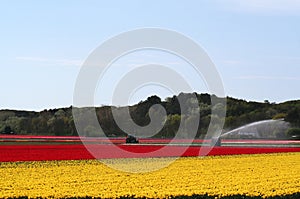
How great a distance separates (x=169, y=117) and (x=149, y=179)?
47.8 m

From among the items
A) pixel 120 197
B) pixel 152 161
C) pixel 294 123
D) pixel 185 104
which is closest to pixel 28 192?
pixel 120 197

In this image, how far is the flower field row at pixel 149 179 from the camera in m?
17.0

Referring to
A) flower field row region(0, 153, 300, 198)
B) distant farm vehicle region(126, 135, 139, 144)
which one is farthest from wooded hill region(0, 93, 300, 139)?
flower field row region(0, 153, 300, 198)

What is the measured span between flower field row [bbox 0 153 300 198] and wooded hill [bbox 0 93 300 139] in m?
22.1

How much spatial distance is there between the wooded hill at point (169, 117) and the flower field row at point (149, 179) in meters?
22.1

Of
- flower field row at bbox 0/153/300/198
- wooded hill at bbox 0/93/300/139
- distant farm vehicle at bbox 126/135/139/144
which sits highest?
wooded hill at bbox 0/93/300/139

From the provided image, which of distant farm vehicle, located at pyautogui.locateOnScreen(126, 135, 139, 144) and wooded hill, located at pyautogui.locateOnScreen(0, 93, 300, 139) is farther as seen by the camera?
wooded hill, located at pyautogui.locateOnScreen(0, 93, 300, 139)

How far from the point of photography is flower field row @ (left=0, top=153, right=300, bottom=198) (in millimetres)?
16992

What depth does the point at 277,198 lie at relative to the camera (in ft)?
54.0

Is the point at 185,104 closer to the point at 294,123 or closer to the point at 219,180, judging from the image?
the point at 294,123

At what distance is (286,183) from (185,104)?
5159 centimetres

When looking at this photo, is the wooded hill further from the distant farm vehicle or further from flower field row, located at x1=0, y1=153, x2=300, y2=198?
flower field row, located at x1=0, y1=153, x2=300, y2=198

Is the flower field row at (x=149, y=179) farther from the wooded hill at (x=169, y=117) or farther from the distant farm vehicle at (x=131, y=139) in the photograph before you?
the distant farm vehicle at (x=131, y=139)

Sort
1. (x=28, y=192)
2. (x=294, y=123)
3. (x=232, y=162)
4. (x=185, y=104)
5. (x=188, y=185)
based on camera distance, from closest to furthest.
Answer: (x=28, y=192) < (x=188, y=185) < (x=232, y=162) < (x=185, y=104) < (x=294, y=123)
